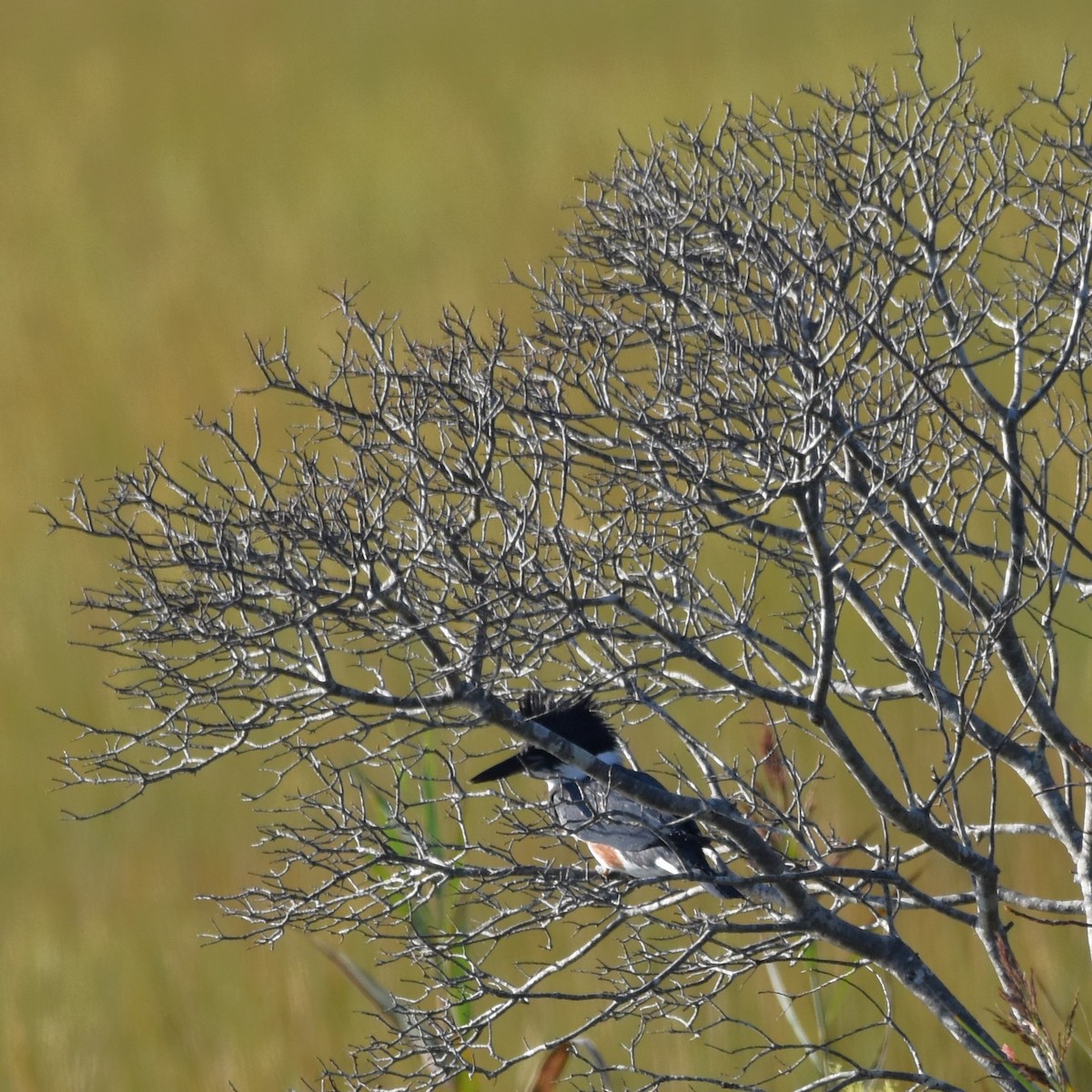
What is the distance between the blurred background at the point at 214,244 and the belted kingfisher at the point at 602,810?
7.58ft

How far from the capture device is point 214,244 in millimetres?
13914

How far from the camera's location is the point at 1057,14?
623 inches

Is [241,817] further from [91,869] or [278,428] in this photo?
[278,428]

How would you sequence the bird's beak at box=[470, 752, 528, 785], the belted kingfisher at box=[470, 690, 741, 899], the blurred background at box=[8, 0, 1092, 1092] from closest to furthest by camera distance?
the belted kingfisher at box=[470, 690, 741, 899] → the bird's beak at box=[470, 752, 528, 785] → the blurred background at box=[8, 0, 1092, 1092]

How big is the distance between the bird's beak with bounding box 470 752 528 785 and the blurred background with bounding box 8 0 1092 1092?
310 cm

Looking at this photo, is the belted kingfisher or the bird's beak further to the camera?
the bird's beak

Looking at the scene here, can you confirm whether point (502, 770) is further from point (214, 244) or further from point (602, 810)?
point (214, 244)

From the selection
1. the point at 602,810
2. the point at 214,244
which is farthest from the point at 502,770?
the point at 214,244

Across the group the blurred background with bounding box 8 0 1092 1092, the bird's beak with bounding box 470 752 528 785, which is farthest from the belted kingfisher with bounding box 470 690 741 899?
the blurred background with bounding box 8 0 1092 1092

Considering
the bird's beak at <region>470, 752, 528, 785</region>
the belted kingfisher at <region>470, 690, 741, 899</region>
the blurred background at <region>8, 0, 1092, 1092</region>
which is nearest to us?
the belted kingfisher at <region>470, 690, 741, 899</region>

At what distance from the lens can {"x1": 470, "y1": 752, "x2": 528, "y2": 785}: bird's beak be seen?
316 cm

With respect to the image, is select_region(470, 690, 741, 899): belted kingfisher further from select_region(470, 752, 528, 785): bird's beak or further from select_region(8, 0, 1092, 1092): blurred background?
select_region(8, 0, 1092, 1092): blurred background

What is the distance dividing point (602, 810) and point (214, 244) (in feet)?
38.5

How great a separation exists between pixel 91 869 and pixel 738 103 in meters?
9.28
